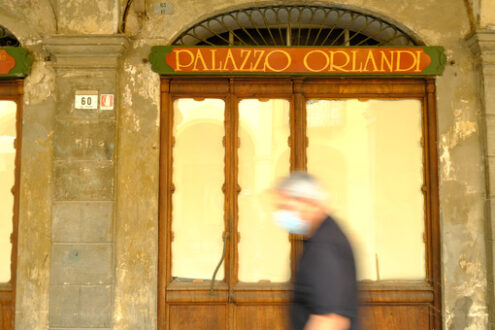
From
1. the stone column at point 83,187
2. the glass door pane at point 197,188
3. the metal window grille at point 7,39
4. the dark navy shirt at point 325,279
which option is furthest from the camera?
the metal window grille at point 7,39

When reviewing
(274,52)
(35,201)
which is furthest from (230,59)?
(35,201)

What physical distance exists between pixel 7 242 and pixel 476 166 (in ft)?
17.6

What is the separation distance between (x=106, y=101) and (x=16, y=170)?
1.35 metres

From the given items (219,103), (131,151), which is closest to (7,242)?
(131,151)

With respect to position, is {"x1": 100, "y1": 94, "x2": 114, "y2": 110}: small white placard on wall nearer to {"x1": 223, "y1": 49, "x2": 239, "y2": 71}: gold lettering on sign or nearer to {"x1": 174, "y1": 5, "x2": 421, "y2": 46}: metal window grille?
{"x1": 174, "y1": 5, "x2": 421, "y2": 46}: metal window grille

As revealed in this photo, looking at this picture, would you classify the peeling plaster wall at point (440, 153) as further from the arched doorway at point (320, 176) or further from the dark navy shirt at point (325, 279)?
the dark navy shirt at point (325, 279)

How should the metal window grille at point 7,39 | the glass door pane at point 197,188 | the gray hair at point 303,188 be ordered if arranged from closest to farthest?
the gray hair at point 303,188 → the glass door pane at point 197,188 → the metal window grille at point 7,39

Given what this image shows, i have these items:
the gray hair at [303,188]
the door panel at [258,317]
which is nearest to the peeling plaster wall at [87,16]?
the gray hair at [303,188]

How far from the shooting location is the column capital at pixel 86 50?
4945mm

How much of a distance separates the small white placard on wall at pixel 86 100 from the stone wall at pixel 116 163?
72 mm

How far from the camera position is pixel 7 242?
16.9 feet

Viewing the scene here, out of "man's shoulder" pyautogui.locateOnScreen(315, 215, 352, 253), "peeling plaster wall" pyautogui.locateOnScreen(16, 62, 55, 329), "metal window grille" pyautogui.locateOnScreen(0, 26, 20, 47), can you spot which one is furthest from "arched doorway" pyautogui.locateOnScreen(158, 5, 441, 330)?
"man's shoulder" pyautogui.locateOnScreen(315, 215, 352, 253)

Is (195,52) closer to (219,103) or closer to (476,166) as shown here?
(219,103)

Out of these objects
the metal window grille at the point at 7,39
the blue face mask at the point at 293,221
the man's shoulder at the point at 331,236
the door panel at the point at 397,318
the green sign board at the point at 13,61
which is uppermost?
the metal window grille at the point at 7,39
